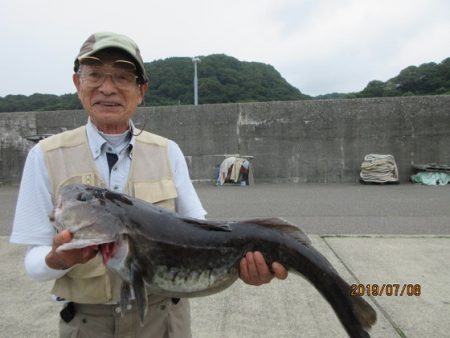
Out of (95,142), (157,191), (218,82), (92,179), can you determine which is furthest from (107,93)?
(218,82)

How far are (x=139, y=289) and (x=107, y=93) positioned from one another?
35.9 inches

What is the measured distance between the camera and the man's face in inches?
77.3

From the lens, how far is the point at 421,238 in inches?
236

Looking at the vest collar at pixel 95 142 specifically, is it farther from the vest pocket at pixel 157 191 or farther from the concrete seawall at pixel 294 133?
the concrete seawall at pixel 294 133

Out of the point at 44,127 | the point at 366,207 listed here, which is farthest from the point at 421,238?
the point at 44,127

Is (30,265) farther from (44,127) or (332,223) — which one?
(44,127)

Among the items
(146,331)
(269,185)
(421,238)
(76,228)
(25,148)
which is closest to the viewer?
(76,228)

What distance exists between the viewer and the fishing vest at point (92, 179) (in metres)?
1.92

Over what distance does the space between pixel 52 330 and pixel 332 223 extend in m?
4.84

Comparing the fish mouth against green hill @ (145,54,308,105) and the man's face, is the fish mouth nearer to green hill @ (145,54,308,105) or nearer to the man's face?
the man's face

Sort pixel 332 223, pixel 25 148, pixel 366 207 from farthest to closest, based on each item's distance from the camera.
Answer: pixel 25 148
pixel 366 207
pixel 332 223

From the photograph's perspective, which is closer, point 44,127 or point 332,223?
point 332,223

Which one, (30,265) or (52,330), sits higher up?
(30,265)

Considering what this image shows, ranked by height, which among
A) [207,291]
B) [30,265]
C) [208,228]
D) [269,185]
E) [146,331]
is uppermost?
[208,228]
